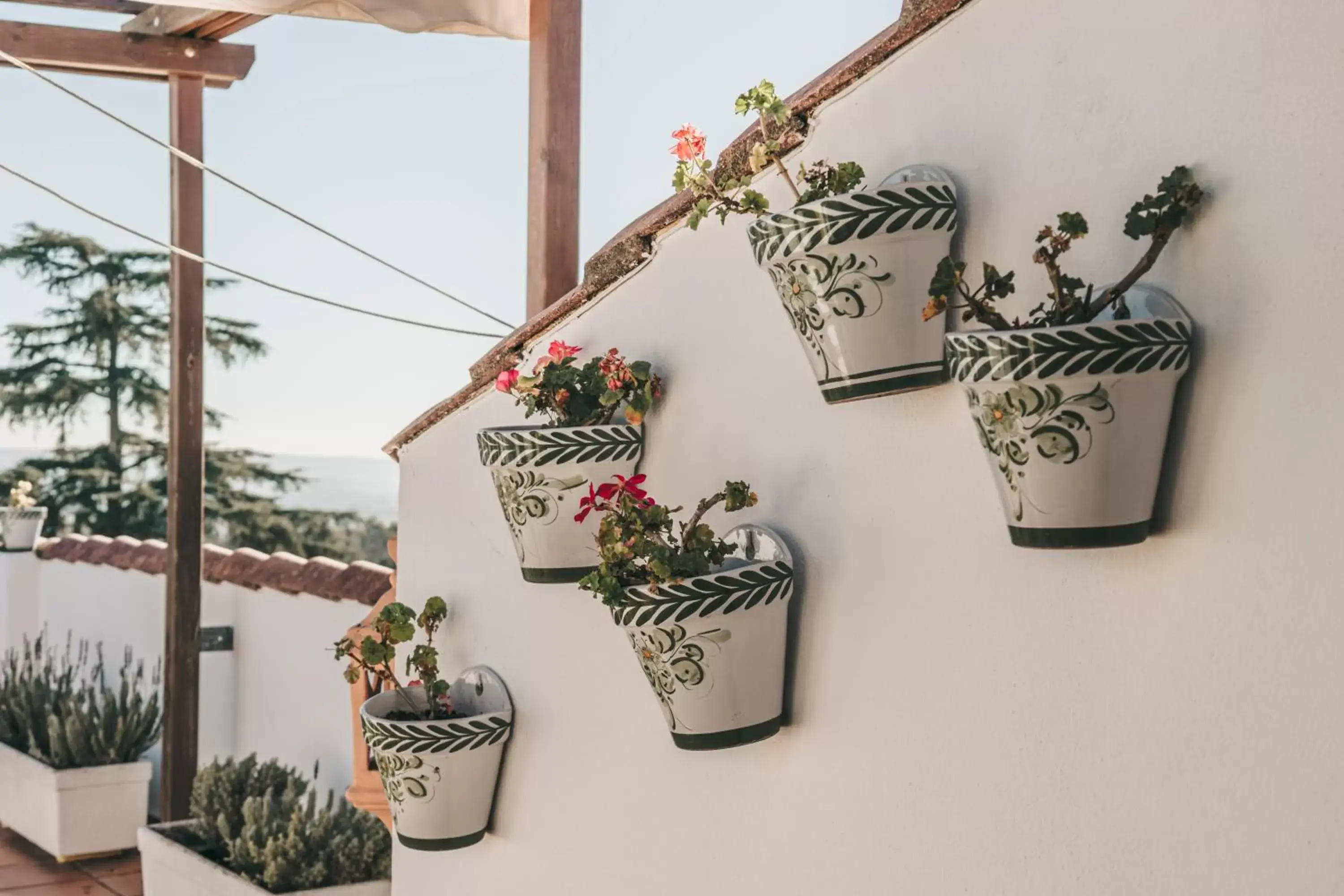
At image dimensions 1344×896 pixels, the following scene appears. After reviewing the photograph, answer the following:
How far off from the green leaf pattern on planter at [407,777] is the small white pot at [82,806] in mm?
3185

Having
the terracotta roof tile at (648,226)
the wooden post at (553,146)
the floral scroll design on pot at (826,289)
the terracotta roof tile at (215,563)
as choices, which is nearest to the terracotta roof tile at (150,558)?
the terracotta roof tile at (215,563)

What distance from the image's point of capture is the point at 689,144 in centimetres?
129

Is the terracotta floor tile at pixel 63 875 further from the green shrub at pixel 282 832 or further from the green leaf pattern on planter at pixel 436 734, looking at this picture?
the green leaf pattern on planter at pixel 436 734

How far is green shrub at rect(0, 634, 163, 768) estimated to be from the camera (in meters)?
4.57

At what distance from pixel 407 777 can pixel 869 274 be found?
100 centimetres

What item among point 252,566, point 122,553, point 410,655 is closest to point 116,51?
point 252,566

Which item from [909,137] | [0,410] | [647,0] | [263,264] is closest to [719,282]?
[909,137]

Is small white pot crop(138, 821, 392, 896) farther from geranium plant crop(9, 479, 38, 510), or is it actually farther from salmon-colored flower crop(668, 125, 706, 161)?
geranium plant crop(9, 479, 38, 510)

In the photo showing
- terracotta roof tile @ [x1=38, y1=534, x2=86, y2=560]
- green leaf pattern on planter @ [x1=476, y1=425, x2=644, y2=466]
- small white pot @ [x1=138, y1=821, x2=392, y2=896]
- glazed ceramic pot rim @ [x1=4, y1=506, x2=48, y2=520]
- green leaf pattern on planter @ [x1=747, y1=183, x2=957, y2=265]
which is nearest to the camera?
green leaf pattern on planter @ [x1=747, y1=183, x2=957, y2=265]

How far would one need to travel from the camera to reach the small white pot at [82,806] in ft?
14.6

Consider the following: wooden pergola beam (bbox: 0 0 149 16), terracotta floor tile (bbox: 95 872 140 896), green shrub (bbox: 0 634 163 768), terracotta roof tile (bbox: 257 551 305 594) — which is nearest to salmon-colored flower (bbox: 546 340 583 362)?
terracotta roof tile (bbox: 257 551 305 594)

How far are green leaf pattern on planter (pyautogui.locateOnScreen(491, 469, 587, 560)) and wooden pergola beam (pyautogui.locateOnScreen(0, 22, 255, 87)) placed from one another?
3172 millimetres

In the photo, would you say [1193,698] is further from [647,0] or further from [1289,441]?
[647,0]

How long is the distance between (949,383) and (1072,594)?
0.72 feet
